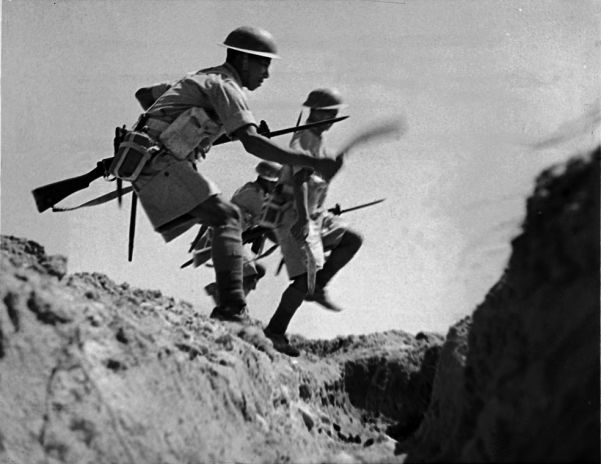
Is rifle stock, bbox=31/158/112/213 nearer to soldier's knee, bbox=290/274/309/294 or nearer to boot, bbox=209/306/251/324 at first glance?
boot, bbox=209/306/251/324

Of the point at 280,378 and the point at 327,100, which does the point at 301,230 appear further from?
the point at 280,378

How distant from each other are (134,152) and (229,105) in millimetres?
634

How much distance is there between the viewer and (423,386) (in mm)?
6910

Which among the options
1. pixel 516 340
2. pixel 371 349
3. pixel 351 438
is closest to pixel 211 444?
pixel 351 438

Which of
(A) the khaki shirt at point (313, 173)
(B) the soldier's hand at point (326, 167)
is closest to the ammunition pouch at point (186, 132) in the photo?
(B) the soldier's hand at point (326, 167)

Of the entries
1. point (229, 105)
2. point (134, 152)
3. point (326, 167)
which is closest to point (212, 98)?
point (229, 105)

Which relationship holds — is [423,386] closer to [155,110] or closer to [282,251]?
[282,251]

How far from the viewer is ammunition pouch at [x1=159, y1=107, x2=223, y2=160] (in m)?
6.21

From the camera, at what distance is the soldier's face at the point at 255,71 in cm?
648

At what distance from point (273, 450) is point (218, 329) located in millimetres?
1219

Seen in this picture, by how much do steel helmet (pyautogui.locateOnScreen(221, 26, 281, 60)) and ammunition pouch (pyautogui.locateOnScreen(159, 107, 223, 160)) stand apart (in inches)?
20.5

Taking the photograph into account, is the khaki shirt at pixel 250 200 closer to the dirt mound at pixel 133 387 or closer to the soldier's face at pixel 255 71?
the soldier's face at pixel 255 71

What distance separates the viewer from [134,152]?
6.24m

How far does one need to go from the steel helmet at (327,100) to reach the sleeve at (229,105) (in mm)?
1531
